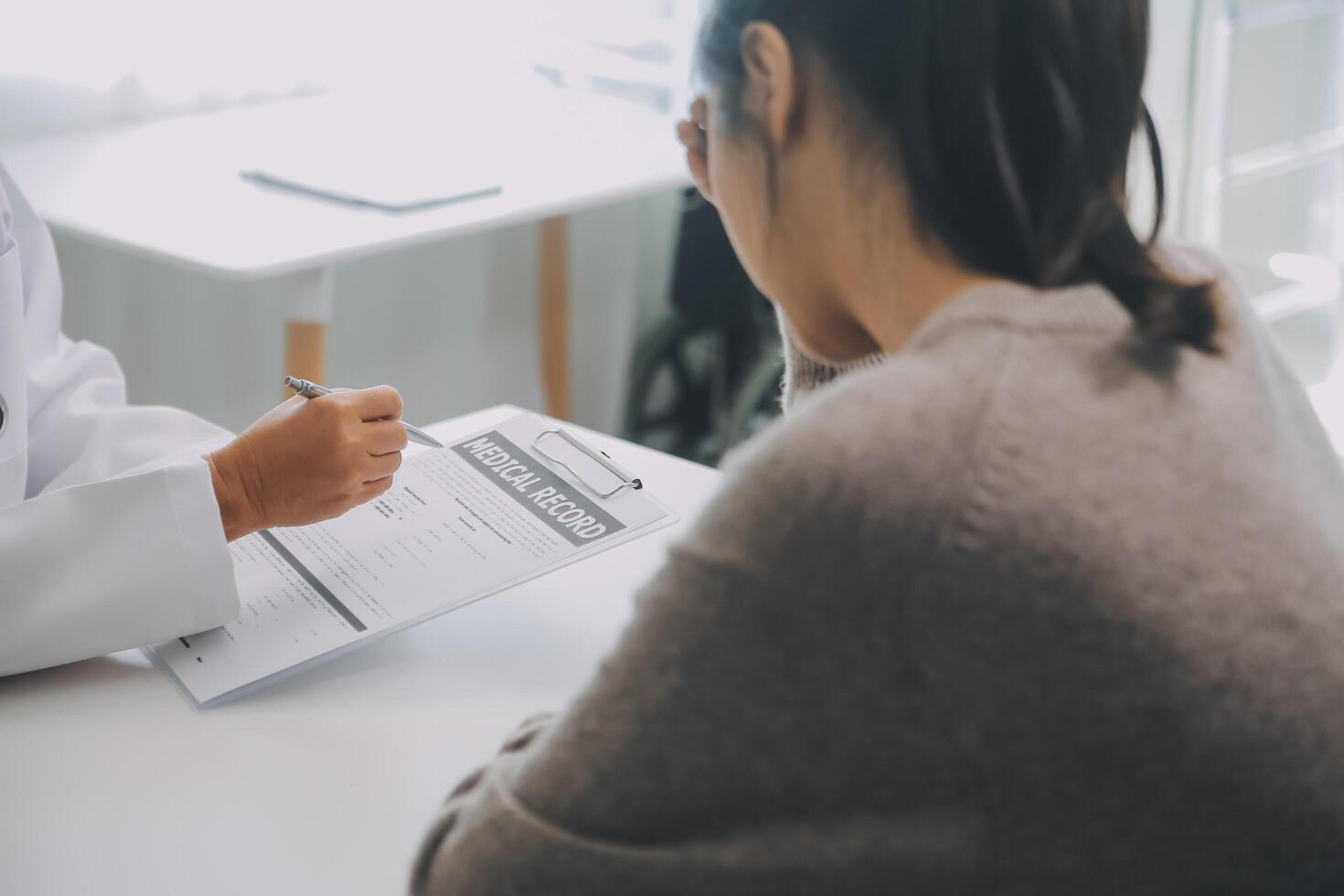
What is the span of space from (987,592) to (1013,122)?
18 centimetres

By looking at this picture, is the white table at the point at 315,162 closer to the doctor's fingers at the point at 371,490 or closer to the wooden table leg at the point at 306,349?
the wooden table leg at the point at 306,349

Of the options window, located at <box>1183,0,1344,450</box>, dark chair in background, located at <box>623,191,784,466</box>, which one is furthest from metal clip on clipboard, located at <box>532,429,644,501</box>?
window, located at <box>1183,0,1344,450</box>

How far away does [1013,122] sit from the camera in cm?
53

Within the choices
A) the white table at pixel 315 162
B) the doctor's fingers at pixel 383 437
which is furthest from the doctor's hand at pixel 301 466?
the white table at pixel 315 162

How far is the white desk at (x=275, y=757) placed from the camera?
687 mm

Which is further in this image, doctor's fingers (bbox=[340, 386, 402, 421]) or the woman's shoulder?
doctor's fingers (bbox=[340, 386, 402, 421])

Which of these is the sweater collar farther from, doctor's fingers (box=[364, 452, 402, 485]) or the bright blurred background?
the bright blurred background

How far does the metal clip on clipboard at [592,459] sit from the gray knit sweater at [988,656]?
44 centimetres

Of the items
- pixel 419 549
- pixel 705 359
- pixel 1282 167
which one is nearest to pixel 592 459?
pixel 419 549

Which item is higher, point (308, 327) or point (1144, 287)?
point (1144, 287)

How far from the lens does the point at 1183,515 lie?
48cm

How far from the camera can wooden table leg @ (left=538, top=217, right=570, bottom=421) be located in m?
2.61

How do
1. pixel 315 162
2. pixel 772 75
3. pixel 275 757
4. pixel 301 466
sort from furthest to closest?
pixel 315 162 → pixel 301 466 → pixel 275 757 → pixel 772 75

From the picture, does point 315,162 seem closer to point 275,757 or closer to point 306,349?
point 306,349
